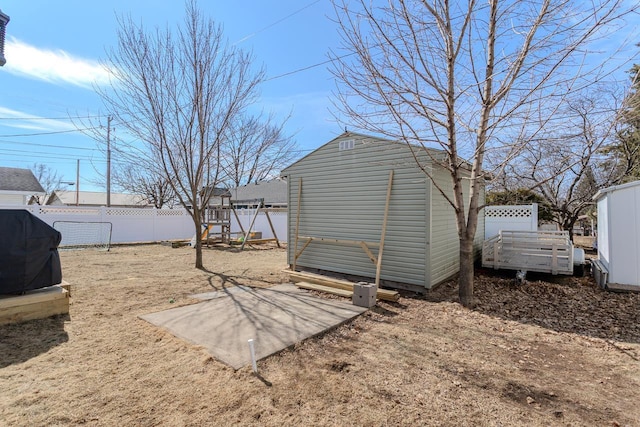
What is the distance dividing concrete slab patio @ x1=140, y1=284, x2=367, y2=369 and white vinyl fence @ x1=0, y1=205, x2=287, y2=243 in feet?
33.5

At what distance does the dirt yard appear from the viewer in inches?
85.0

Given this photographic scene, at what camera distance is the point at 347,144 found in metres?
6.27

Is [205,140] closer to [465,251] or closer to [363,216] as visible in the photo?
[363,216]

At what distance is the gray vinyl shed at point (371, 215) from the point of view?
17.7ft

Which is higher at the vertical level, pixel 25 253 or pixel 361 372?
pixel 25 253

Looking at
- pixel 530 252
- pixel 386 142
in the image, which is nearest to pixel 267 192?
pixel 386 142

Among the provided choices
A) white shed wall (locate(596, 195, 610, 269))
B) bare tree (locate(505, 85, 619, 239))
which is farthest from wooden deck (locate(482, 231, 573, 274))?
bare tree (locate(505, 85, 619, 239))

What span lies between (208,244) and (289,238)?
22.0 feet

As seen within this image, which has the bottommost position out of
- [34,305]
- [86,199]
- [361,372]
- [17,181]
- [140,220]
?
[361,372]

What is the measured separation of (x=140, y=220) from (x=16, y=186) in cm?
851

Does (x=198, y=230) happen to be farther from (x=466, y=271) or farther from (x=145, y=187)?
(x=145, y=187)

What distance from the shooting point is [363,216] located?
6043 millimetres

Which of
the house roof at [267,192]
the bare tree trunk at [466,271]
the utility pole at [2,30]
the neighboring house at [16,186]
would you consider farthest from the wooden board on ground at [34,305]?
the house roof at [267,192]

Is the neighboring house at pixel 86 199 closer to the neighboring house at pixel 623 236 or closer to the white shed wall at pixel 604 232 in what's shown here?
the white shed wall at pixel 604 232
